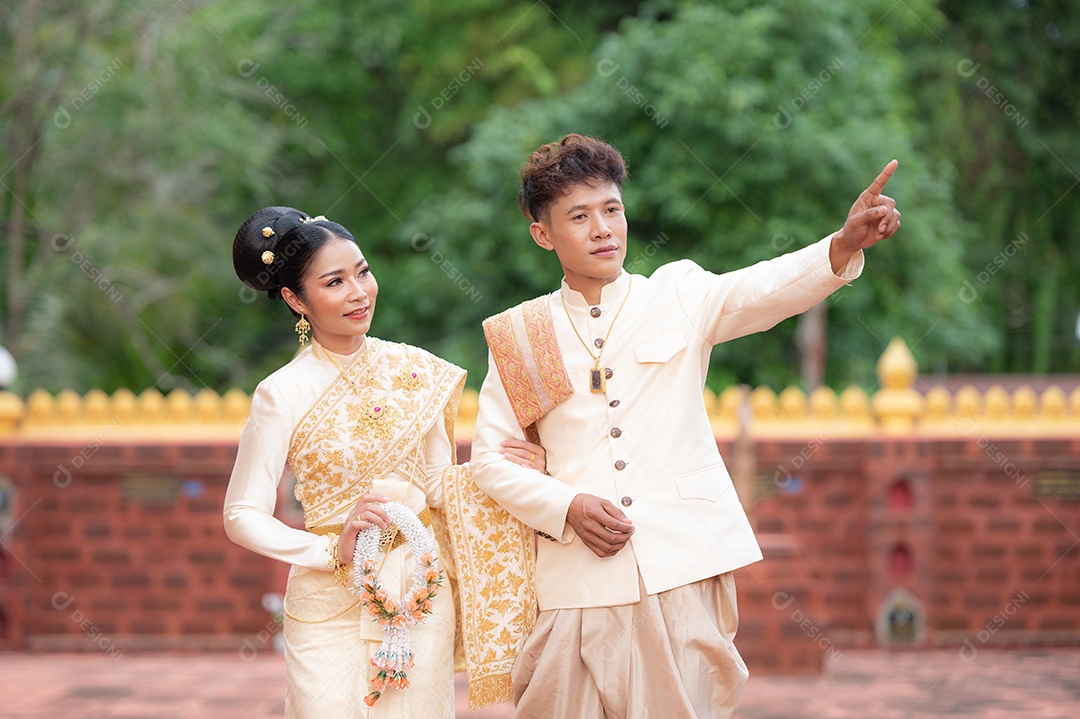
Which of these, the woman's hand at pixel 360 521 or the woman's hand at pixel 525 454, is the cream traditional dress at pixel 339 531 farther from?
the woman's hand at pixel 525 454

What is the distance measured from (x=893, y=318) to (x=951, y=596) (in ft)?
12.6

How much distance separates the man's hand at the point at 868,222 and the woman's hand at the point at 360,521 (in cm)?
118

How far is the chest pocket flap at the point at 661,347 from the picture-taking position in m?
2.87

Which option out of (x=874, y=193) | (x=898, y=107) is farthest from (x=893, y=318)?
(x=874, y=193)

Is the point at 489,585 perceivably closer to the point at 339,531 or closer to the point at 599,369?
the point at 339,531

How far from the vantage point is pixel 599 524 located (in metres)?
2.76

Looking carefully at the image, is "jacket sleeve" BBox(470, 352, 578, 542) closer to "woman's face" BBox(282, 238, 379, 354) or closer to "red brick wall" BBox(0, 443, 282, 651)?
"woman's face" BBox(282, 238, 379, 354)

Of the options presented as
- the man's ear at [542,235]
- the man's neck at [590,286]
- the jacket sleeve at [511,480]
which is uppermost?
the man's ear at [542,235]

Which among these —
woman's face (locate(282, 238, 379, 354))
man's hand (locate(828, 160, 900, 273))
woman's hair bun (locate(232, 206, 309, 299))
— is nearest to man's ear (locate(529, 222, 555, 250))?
woman's face (locate(282, 238, 379, 354))

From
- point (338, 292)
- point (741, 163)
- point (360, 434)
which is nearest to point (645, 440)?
point (360, 434)

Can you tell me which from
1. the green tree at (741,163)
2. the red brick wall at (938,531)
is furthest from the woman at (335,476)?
the green tree at (741,163)

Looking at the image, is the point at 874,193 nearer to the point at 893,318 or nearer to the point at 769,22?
the point at 769,22

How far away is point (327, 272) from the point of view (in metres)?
2.89

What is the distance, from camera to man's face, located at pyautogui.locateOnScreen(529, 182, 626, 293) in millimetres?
2844
